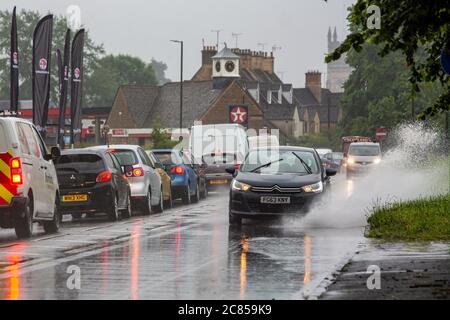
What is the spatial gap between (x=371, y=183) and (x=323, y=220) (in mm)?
24131

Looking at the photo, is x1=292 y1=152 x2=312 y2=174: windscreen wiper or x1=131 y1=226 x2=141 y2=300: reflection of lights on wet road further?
x1=292 y1=152 x2=312 y2=174: windscreen wiper

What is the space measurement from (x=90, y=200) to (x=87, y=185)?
327mm

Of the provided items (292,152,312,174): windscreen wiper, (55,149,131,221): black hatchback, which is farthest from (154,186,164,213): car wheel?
(292,152,312,174): windscreen wiper

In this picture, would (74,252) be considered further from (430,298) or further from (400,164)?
(400,164)

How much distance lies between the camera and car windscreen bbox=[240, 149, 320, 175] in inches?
1034

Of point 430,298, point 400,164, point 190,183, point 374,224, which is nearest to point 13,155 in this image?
point 374,224

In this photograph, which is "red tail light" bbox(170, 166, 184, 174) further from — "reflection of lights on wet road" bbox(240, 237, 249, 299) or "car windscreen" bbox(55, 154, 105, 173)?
"reflection of lights on wet road" bbox(240, 237, 249, 299)

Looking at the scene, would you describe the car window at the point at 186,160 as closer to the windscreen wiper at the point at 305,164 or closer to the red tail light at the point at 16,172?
the windscreen wiper at the point at 305,164

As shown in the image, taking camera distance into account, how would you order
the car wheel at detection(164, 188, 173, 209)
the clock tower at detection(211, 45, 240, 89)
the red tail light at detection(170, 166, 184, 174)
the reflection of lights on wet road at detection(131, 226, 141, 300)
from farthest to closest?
the clock tower at detection(211, 45, 240, 89), the red tail light at detection(170, 166, 184, 174), the car wheel at detection(164, 188, 173, 209), the reflection of lights on wet road at detection(131, 226, 141, 300)

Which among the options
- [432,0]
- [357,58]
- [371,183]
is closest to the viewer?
[432,0]

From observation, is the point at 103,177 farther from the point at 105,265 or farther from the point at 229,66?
the point at 229,66

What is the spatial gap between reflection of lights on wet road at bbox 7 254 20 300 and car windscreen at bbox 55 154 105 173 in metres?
9.70

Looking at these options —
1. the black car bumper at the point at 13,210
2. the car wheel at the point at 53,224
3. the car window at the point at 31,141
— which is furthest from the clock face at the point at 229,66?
the black car bumper at the point at 13,210

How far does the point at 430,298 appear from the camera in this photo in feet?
40.1
